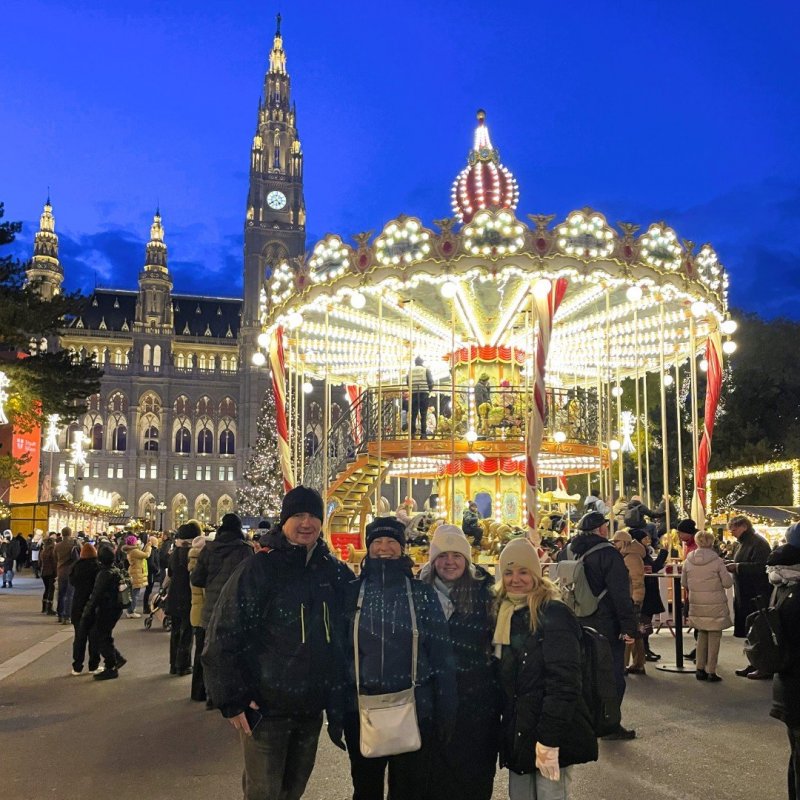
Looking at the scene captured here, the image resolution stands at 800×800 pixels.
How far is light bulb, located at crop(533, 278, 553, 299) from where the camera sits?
13.3m

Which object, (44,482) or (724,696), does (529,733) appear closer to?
(724,696)

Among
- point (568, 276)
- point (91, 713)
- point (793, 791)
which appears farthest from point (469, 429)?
point (793, 791)

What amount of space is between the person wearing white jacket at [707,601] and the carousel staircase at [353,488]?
9.02 m

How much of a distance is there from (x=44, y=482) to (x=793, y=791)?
60992 mm

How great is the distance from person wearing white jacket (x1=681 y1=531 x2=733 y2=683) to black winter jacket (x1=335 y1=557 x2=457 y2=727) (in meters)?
5.90

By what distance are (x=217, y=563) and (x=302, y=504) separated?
12.2ft

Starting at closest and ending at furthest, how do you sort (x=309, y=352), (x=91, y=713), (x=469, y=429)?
(x=91, y=713) → (x=469, y=429) → (x=309, y=352)

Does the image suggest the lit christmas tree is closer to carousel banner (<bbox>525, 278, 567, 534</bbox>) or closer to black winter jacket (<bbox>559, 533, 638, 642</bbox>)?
carousel banner (<bbox>525, 278, 567, 534</bbox>)

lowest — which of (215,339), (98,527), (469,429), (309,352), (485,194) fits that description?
(98,527)

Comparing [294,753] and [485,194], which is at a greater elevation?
[485,194]

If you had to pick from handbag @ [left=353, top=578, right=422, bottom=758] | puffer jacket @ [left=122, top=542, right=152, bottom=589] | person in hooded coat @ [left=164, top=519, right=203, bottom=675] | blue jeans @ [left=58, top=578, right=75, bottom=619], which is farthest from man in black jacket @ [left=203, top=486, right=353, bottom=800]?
blue jeans @ [left=58, top=578, right=75, bottom=619]

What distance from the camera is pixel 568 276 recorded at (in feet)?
44.3

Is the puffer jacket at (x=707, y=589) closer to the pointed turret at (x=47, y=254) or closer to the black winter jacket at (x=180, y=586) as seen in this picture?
the black winter jacket at (x=180, y=586)

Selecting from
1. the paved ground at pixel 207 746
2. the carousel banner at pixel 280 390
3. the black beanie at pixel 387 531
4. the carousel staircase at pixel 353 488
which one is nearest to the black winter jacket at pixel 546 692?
the black beanie at pixel 387 531
